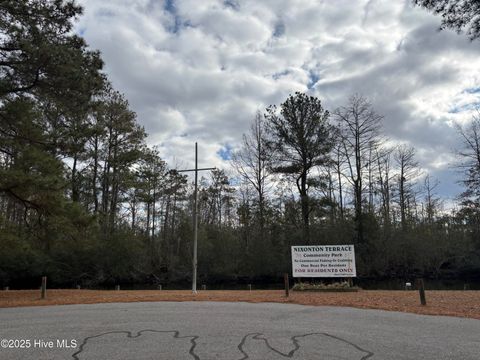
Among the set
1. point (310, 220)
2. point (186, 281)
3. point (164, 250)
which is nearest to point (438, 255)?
point (310, 220)

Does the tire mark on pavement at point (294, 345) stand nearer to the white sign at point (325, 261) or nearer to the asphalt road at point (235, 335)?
the asphalt road at point (235, 335)

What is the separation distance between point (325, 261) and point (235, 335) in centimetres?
1317

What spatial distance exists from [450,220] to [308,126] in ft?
82.4

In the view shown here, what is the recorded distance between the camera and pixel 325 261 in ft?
66.8

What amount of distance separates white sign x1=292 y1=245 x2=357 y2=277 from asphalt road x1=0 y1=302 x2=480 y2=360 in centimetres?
855

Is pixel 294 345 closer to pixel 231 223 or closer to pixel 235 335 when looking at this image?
pixel 235 335

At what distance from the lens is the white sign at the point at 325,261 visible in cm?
2009

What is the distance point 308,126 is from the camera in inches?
1430


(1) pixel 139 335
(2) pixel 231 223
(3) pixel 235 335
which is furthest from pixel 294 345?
(2) pixel 231 223

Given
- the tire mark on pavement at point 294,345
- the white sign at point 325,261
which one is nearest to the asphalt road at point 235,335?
the tire mark on pavement at point 294,345

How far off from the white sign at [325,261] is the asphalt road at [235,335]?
855cm

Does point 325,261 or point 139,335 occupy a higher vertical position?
point 325,261

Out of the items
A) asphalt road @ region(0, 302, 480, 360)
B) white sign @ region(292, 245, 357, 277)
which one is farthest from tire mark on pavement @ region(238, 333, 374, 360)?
white sign @ region(292, 245, 357, 277)

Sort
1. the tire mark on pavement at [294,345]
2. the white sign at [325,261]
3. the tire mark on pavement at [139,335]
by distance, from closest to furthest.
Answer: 1. the tire mark on pavement at [294,345]
2. the tire mark on pavement at [139,335]
3. the white sign at [325,261]
